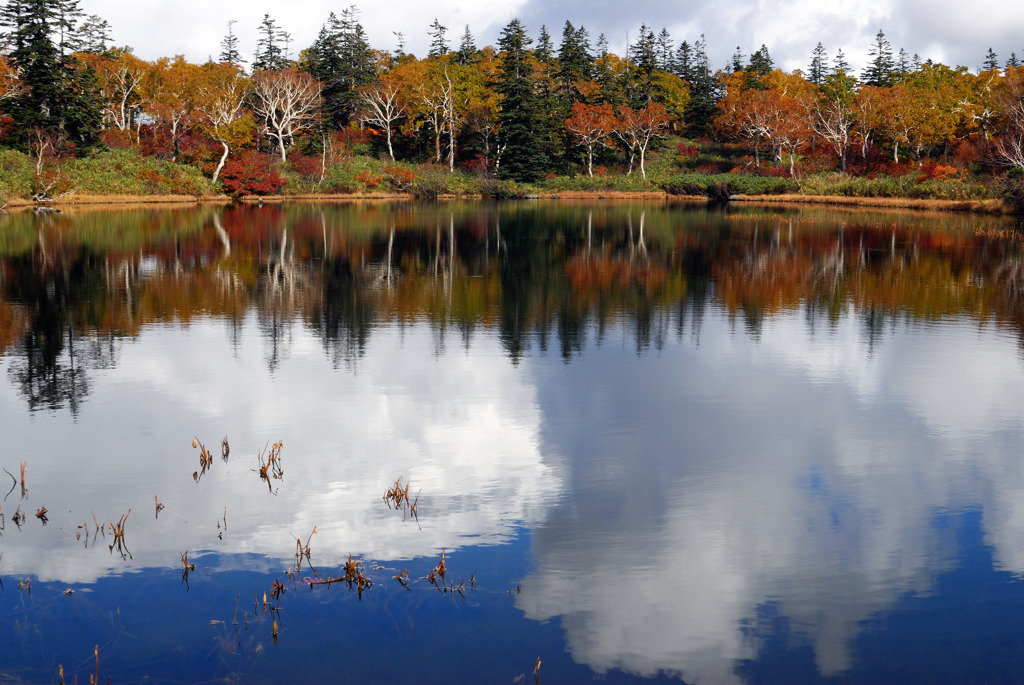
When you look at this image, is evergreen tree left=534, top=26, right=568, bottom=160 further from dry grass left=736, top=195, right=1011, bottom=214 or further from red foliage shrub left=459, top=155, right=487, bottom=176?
dry grass left=736, top=195, right=1011, bottom=214

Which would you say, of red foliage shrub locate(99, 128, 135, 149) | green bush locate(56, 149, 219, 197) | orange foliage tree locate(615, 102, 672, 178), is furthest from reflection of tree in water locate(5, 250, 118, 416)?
orange foliage tree locate(615, 102, 672, 178)

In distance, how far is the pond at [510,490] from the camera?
21.5 ft

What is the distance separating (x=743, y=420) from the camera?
12055 mm

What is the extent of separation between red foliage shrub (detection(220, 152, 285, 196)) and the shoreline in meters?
0.77

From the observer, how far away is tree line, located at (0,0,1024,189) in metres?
63.6

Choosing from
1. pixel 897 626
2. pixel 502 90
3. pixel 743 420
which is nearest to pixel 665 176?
pixel 502 90

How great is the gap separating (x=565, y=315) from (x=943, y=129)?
218 ft

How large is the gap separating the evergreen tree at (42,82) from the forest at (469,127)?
0.45 feet

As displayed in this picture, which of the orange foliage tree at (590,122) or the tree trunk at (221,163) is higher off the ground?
the orange foliage tree at (590,122)

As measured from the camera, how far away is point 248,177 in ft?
228

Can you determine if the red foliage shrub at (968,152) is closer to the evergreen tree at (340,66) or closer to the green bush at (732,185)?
the green bush at (732,185)

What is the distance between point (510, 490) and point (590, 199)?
7097 centimetres

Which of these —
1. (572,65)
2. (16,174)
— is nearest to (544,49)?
(572,65)

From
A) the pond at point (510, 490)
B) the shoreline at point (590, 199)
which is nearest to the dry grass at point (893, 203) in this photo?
the shoreline at point (590, 199)
